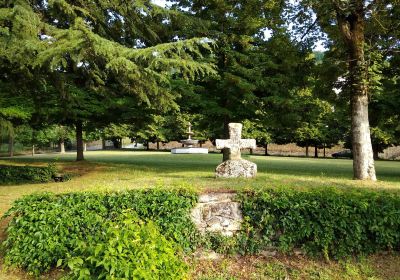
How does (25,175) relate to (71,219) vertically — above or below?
above

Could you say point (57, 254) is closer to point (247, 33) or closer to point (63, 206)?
point (63, 206)

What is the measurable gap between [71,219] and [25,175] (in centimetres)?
806

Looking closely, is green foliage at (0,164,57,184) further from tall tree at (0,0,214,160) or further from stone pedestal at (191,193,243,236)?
stone pedestal at (191,193,243,236)

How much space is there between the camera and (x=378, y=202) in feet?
23.7

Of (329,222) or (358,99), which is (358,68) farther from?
(329,222)

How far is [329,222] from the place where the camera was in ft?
23.1

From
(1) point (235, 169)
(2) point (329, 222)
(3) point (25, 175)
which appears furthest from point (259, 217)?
(3) point (25, 175)

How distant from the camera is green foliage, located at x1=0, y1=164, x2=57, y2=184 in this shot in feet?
43.8

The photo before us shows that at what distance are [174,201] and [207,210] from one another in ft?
2.59

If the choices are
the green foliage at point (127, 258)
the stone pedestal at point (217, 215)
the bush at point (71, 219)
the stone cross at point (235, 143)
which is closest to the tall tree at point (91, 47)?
the stone cross at point (235, 143)

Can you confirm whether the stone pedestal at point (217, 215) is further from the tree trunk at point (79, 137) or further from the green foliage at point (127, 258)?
the tree trunk at point (79, 137)

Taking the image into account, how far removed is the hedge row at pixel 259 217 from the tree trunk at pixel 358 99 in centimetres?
347

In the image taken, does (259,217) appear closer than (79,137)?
Yes

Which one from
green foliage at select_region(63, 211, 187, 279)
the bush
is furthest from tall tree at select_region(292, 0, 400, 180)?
green foliage at select_region(63, 211, 187, 279)
